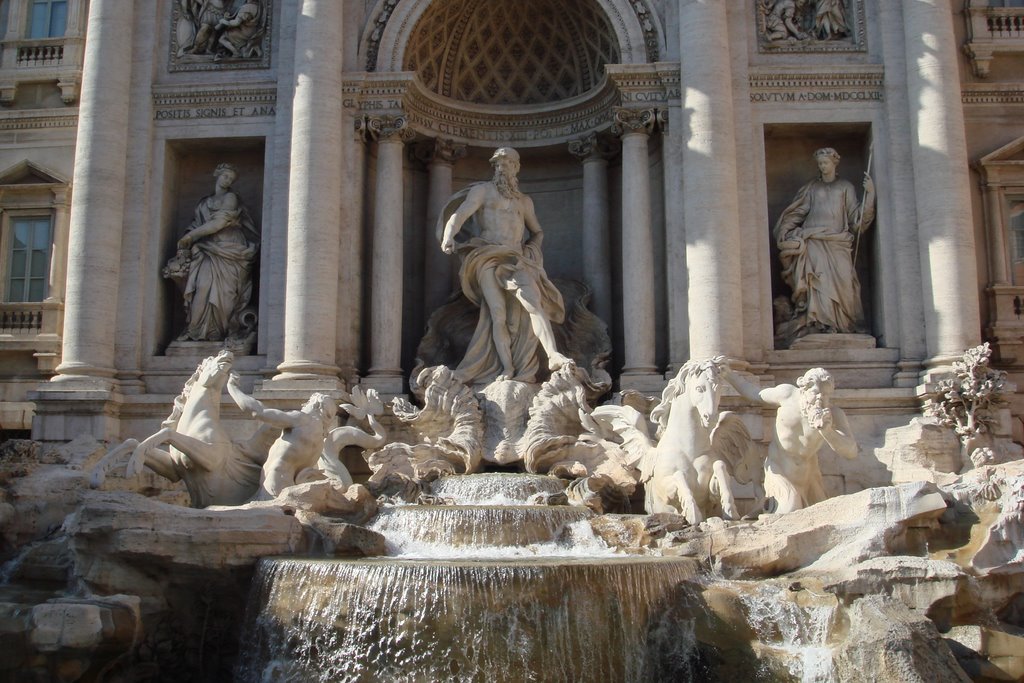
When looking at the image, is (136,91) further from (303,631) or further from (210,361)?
(303,631)

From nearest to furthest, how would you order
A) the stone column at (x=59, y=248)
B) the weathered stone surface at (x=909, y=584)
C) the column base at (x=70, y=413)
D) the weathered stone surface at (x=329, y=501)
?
the weathered stone surface at (x=909, y=584) < the weathered stone surface at (x=329, y=501) < the column base at (x=70, y=413) < the stone column at (x=59, y=248)

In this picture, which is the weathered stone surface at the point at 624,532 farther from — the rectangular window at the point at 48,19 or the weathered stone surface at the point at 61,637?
the rectangular window at the point at 48,19

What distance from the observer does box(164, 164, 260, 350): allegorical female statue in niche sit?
18266 millimetres

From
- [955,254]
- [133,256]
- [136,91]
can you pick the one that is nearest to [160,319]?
[133,256]

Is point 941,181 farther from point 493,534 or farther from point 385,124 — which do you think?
point 493,534

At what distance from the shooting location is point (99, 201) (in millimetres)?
17906

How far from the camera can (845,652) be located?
988 centimetres

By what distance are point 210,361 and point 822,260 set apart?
932cm

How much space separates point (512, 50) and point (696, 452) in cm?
980

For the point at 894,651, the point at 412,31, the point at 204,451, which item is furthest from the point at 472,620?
the point at 412,31

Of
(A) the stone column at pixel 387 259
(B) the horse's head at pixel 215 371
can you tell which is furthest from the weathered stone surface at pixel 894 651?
(A) the stone column at pixel 387 259

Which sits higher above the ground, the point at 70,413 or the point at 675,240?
the point at 675,240

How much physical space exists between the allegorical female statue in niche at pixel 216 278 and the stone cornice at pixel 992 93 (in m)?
11.9

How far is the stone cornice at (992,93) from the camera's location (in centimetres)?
1870
